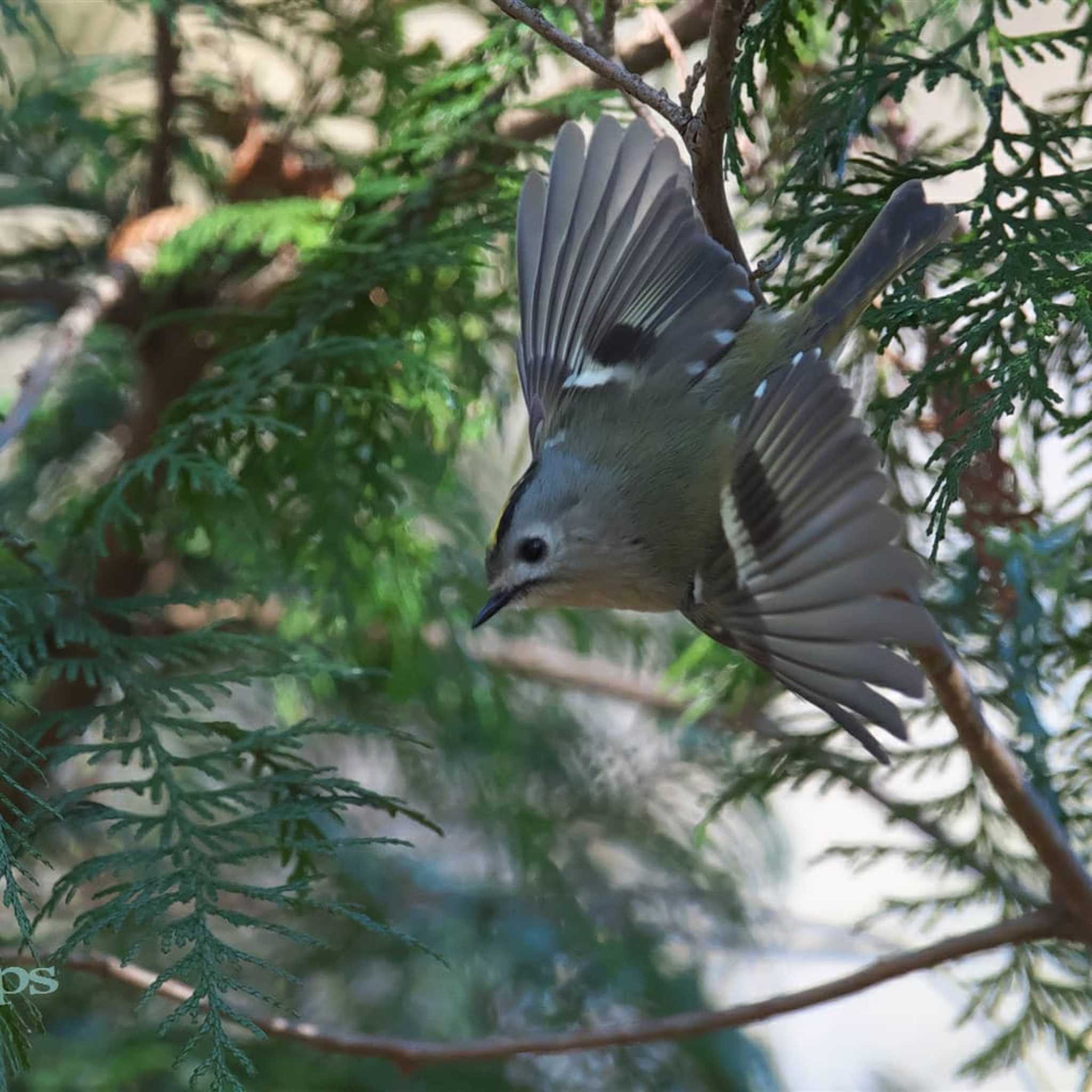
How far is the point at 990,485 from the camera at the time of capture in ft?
3.55

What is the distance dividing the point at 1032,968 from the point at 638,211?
743 mm

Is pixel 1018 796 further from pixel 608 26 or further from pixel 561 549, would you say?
pixel 608 26

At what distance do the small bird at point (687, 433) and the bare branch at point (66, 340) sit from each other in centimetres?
37

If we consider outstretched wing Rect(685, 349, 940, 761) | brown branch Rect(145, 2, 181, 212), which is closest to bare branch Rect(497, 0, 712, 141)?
brown branch Rect(145, 2, 181, 212)

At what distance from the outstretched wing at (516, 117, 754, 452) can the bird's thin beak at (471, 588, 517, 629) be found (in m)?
0.14

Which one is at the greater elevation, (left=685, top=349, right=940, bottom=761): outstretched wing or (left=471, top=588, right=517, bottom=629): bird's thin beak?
(left=471, top=588, right=517, bottom=629): bird's thin beak

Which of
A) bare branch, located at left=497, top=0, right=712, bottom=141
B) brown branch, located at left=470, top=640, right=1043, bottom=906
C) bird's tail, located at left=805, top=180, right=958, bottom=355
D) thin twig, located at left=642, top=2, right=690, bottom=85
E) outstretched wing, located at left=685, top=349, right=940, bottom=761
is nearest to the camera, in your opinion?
outstretched wing, located at left=685, top=349, right=940, bottom=761

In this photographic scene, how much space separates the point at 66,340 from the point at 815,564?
69 cm

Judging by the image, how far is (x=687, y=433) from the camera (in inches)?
40.8

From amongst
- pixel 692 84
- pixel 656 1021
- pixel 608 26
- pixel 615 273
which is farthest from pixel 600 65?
pixel 656 1021

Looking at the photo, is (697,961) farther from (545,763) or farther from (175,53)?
(175,53)

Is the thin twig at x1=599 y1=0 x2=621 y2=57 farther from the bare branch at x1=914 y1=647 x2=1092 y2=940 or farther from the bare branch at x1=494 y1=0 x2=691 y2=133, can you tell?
the bare branch at x1=914 y1=647 x2=1092 y2=940

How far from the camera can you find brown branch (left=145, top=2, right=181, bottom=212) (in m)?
1.34

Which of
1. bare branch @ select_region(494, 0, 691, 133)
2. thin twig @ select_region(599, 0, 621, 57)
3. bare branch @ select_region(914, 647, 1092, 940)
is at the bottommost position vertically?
bare branch @ select_region(914, 647, 1092, 940)
